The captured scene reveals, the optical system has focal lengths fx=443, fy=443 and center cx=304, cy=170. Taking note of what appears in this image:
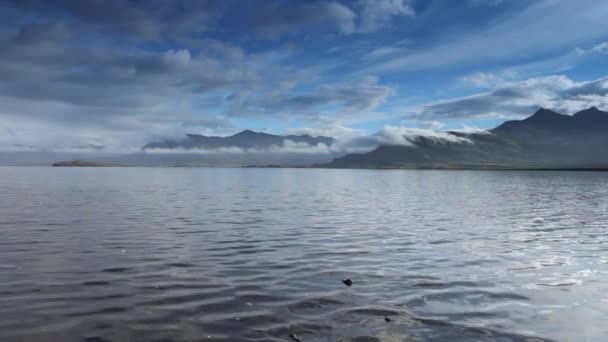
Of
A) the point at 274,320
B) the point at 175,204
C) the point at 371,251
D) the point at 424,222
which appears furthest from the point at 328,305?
the point at 175,204

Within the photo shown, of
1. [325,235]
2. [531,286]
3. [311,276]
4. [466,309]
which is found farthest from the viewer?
[325,235]

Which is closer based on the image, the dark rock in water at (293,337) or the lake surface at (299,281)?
the dark rock in water at (293,337)

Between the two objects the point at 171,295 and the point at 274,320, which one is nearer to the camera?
the point at 274,320

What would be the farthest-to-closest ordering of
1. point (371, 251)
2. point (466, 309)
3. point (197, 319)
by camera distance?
point (371, 251) < point (466, 309) < point (197, 319)

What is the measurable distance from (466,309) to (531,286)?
5.76 metres

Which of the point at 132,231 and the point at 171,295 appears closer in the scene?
the point at 171,295

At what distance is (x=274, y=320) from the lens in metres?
15.5

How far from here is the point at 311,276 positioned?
22188mm

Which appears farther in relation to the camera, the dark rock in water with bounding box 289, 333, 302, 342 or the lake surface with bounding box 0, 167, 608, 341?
the lake surface with bounding box 0, 167, 608, 341

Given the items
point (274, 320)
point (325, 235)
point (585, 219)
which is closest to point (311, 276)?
point (274, 320)

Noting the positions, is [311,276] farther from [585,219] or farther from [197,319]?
[585,219]

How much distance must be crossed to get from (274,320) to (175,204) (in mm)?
49164

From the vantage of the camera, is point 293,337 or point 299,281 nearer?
point 293,337

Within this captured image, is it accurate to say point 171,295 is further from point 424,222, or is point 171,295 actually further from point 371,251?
point 424,222
